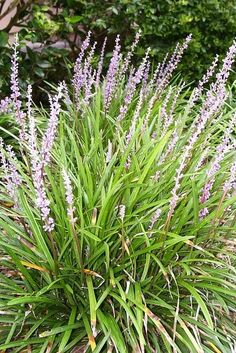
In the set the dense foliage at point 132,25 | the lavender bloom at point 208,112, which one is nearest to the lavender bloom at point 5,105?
the dense foliage at point 132,25

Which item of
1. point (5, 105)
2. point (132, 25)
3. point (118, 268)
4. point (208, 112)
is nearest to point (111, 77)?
point (5, 105)

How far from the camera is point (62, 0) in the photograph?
16.1ft

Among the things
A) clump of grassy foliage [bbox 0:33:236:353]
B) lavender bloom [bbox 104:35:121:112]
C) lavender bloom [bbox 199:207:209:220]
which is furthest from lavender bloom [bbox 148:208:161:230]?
lavender bloom [bbox 104:35:121:112]

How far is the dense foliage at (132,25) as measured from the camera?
4.62 metres

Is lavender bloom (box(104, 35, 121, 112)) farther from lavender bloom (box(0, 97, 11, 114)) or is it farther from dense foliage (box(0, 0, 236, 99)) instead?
dense foliage (box(0, 0, 236, 99))

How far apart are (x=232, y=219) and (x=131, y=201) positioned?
614mm

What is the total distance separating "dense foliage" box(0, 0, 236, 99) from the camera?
4617 millimetres

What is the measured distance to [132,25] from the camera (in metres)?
4.97

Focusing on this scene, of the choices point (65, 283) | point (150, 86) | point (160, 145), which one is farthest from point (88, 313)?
point (150, 86)

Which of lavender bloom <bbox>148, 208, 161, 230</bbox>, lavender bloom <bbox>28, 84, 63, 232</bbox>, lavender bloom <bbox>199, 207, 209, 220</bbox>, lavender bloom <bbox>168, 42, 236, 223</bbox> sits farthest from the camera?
lavender bloom <bbox>199, 207, 209, 220</bbox>

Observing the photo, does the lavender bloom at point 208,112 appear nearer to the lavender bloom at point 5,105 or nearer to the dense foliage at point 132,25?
the lavender bloom at point 5,105

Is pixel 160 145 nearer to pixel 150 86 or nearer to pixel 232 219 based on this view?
pixel 232 219

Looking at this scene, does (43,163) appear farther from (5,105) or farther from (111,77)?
(5,105)

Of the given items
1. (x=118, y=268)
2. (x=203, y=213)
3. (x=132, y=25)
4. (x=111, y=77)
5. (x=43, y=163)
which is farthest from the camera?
(x=132, y=25)
